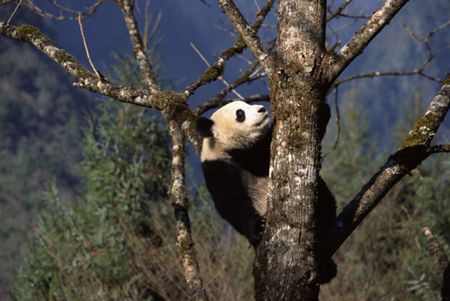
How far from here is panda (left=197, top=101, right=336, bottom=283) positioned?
13.8 feet

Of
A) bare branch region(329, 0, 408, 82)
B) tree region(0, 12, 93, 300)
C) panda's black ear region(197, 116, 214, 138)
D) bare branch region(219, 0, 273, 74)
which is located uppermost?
bare branch region(329, 0, 408, 82)

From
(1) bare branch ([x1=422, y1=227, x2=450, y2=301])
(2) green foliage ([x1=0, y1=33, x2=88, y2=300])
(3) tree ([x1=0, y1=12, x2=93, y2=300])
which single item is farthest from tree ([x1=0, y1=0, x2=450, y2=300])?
(2) green foliage ([x1=0, y1=33, x2=88, y2=300])

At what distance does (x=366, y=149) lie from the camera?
21.5 m

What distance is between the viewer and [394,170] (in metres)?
2.79

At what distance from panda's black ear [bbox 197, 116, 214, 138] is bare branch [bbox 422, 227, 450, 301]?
1.55m

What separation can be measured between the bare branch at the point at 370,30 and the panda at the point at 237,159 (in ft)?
5.53

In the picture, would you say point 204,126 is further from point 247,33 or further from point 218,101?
point 247,33

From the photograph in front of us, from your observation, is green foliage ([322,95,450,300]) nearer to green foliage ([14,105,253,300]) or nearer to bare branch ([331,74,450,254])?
green foliage ([14,105,253,300])

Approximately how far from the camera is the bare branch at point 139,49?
4.10 meters

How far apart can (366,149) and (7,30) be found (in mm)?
18587

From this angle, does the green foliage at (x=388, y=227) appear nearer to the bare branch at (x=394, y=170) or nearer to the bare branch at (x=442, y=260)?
the bare branch at (x=442, y=260)

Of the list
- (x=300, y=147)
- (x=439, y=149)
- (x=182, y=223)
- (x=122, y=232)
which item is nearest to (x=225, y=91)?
(x=182, y=223)

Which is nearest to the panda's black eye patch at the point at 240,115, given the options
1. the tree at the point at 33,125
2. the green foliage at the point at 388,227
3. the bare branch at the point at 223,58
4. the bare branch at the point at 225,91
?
the bare branch at the point at 225,91

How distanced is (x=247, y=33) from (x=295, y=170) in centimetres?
64
